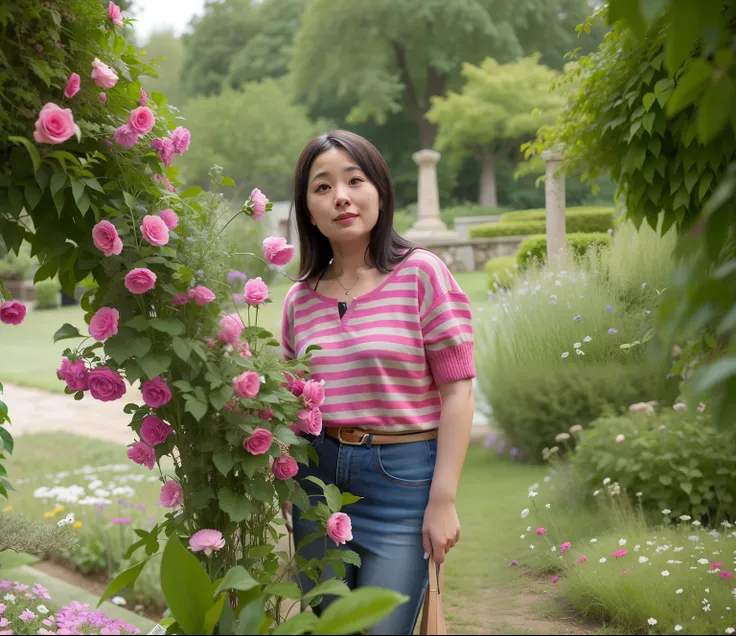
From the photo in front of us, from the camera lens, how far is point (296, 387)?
66.0 inches

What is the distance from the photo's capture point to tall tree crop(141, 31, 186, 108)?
20344 mm

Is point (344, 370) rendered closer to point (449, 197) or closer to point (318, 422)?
point (318, 422)

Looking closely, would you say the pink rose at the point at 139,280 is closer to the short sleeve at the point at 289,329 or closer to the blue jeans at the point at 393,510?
the short sleeve at the point at 289,329

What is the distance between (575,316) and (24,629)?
210 centimetres

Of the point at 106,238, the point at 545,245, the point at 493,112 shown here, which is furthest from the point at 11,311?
the point at 493,112

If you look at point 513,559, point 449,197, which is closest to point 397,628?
point 513,559

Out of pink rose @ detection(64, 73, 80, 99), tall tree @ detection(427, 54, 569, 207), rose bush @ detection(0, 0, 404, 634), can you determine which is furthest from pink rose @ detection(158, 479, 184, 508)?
tall tree @ detection(427, 54, 569, 207)

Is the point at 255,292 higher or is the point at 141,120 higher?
the point at 141,120

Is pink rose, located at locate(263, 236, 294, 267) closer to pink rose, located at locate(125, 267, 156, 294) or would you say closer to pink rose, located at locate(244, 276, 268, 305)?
pink rose, located at locate(244, 276, 268, 305)

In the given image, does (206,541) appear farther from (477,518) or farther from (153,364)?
(477,518)

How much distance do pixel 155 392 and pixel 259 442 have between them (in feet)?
0.75

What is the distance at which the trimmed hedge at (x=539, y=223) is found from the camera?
3.64m

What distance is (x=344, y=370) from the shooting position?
64.7 inches

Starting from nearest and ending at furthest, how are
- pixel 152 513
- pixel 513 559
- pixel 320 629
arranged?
pixel 320 629, pixel 513 559, pixel 152 513
